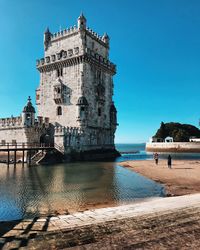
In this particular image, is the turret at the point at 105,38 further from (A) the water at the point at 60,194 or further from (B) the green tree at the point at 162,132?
(B) the green tree at the point at 162,132

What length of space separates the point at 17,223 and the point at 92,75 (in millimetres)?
42960

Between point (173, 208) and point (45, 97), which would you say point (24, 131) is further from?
point (173, 208)

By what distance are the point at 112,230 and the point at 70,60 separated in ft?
144

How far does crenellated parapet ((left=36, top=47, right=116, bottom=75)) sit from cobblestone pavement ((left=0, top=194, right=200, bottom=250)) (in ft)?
132

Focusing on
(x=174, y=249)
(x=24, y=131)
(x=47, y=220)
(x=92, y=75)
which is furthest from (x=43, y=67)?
(x=174, y=249)

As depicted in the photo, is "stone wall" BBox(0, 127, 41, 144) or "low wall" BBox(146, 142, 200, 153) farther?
→ "low wall" BBox(146, 142, 200, 153)

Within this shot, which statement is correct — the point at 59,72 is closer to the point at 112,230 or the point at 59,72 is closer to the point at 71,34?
the point at 71,34

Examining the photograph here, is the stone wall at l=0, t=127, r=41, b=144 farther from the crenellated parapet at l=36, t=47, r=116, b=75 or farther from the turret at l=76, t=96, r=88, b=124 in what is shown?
the crenellated parapet at l=36, t=47, r=116, b=75

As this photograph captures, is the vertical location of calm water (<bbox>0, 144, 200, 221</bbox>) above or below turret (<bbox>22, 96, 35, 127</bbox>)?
below

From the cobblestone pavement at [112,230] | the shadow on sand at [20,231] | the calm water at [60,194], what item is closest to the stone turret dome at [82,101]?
the calm water at [60,194]

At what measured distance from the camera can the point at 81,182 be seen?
2252 cm

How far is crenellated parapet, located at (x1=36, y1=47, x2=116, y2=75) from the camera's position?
4788cm

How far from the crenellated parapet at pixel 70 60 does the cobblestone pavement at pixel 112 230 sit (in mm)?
40366

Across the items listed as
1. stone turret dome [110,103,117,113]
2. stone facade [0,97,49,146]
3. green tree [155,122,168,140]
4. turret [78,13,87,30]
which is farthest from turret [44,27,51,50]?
green tree [155,122,168,140]
